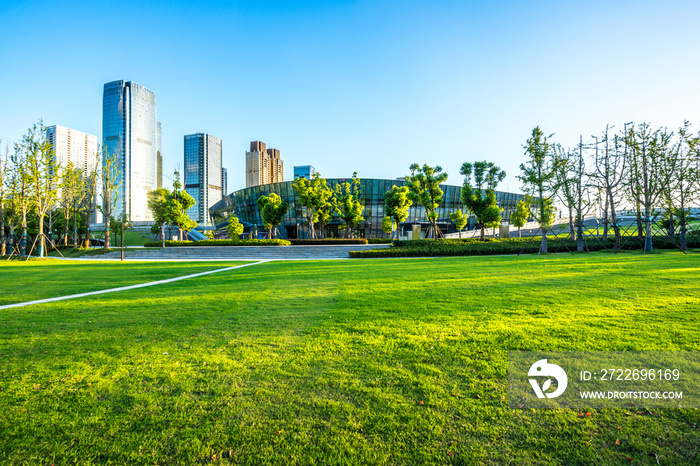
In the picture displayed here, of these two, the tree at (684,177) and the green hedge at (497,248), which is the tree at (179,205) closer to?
the green hedge at (497,248)

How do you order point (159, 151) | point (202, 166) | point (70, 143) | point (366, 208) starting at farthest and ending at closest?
point (159, 151) → point (202, 166) → point (70, 143) → point (366, 208)

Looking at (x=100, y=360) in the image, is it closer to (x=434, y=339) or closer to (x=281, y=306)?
(x=281, y=306)

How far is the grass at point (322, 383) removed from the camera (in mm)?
2295

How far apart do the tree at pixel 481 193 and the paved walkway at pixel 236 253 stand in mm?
12450

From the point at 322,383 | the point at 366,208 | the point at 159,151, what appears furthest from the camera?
the point at 159,151

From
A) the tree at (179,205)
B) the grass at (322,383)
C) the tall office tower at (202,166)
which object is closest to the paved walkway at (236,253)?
the tree at (179,205)

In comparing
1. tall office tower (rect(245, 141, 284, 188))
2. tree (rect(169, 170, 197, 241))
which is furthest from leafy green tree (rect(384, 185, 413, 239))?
tall office tower (rect(245, 141, 284, 188))

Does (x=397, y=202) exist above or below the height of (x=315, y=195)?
below

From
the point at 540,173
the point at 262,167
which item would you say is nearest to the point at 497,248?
the point at 540,173

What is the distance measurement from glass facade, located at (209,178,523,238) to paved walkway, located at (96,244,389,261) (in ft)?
68.1

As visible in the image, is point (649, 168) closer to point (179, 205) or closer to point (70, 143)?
point (179, 205)

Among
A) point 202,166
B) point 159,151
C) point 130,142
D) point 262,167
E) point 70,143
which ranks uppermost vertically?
point 159,151

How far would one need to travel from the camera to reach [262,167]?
13625cm

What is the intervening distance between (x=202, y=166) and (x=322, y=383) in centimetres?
9843
